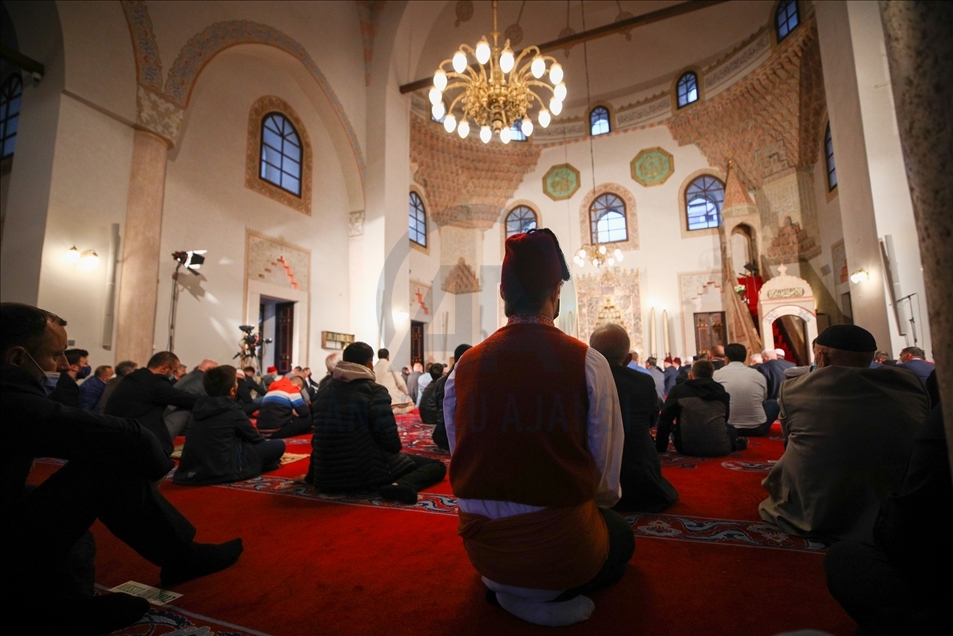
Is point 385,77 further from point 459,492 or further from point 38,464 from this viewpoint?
point 459,492

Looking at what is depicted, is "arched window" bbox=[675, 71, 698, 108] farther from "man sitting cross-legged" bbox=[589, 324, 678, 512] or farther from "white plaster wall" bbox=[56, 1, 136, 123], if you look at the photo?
"man sitting cross-legged" bbox=[589, 324, 678, 512]

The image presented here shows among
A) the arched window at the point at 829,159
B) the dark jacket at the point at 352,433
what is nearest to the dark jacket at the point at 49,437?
the dark jacket at the point at 352,433

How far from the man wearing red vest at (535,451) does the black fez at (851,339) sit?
1.19 metres

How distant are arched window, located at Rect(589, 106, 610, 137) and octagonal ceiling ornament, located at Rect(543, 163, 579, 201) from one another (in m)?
1.26

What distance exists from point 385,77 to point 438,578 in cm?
1049

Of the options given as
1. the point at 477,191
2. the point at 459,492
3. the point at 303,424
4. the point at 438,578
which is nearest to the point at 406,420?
the point at 303,424

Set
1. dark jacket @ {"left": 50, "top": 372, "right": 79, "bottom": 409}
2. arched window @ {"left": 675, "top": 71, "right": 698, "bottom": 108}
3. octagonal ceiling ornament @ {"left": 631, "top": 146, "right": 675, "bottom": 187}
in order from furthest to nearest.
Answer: octagonal ceiling ornament @ {"left": 631, "top": 146, "right": 675, "bottom": 187} < arched window @ {"left": 675, "top": 71, "right": 698, "bottom": 108} < dark jacket @ {"left": 50, "top": 372, "right": 79, "bottom": 409}

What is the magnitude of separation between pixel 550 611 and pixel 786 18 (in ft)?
42.1

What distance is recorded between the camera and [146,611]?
1397mm

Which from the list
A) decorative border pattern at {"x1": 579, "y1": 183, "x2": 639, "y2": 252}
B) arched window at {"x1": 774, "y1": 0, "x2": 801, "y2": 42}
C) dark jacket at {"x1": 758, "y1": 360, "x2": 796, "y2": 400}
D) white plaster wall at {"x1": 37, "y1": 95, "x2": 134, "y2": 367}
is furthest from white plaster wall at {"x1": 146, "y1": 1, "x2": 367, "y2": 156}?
arched window at {"x1": 774, "y1": 0, "x2": 801, "y2": 42}

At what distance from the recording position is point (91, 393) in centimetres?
435

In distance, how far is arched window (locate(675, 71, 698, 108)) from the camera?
40.7 ft

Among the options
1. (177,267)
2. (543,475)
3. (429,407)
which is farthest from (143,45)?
(543,475)

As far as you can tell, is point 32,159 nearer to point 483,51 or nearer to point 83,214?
point 83,214
